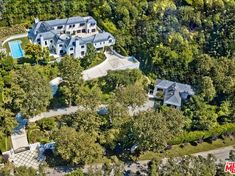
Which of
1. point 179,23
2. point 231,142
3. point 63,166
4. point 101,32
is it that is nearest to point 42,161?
point 63,166

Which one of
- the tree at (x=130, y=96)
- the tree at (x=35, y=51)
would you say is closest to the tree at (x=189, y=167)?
the tree at (x=130, y=96)

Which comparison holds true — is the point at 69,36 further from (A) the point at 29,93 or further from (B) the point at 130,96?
(B) the point at 130,96

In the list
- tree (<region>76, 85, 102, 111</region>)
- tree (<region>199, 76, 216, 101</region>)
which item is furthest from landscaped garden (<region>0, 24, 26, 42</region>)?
tree (<region>199, 76, 216, 101</region>)

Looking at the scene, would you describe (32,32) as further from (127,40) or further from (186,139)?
(186,139)

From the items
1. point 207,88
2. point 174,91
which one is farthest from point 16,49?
point 207,88

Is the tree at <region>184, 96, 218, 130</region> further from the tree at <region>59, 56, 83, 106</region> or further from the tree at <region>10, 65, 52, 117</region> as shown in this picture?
the tree at <region>10, 65, 52, 117</region>

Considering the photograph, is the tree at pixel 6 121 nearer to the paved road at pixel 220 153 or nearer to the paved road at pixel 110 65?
the paved road at pixel 110 65
